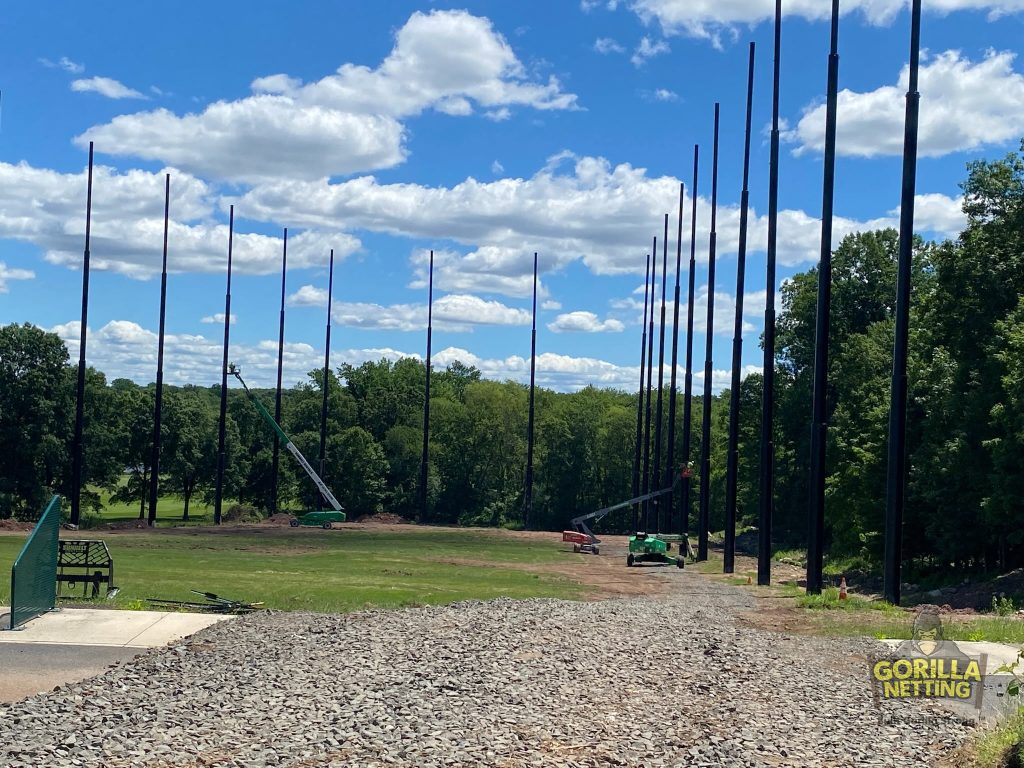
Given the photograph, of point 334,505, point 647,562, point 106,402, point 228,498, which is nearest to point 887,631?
point 647,562

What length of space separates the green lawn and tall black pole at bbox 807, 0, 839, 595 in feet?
20.3

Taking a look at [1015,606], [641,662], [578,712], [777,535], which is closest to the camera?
[578,712]

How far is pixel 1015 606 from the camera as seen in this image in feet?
83.0

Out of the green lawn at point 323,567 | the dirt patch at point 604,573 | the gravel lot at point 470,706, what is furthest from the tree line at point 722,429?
the gravel lot at point 470,706

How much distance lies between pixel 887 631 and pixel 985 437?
17.6m

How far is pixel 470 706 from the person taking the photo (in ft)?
39.4

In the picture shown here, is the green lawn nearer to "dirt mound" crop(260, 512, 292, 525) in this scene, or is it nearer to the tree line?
"dirt mound" crop(260, 512, 292, 525)

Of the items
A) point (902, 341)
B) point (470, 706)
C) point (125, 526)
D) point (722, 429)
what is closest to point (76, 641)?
point (470, 706)

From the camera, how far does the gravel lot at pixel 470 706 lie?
10.3m

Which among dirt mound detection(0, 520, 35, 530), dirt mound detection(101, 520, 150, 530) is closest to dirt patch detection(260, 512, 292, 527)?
dirt mound detection(101, 520, 150, 530)

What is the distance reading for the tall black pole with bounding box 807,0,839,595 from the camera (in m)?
27.9

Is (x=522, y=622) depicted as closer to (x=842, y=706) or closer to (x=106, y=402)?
(x=842, y=706)

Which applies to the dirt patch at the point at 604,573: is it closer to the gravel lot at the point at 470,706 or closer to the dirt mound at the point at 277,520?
the gravel lot at the point at 470,706

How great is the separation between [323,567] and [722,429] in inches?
2442
